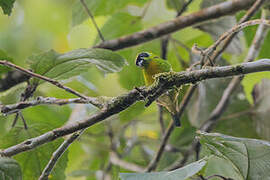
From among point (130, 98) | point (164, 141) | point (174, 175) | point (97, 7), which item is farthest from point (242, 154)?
point (97, 7)

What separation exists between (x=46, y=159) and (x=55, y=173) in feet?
0.16

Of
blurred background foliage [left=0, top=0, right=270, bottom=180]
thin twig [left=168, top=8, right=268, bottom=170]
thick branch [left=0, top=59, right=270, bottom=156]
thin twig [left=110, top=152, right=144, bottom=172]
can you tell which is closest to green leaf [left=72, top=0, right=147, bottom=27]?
blurred background foliage [left=0, top=0, right=270, bottom=180]

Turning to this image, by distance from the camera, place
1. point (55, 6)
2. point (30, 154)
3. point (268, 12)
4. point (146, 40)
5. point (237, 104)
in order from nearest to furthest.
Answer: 1. point (30, 154)
2. point (146, 40)
3. point (268, 12)
4. point (237, 104)
5. point (55, 6)

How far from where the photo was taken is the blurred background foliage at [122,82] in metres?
1.65

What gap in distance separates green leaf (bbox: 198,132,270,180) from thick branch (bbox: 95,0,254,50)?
0.68 m

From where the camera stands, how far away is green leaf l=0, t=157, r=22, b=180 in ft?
2.53

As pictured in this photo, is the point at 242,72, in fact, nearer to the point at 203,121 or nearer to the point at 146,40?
the point at 146,40

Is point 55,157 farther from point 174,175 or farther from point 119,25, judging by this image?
point 119,25

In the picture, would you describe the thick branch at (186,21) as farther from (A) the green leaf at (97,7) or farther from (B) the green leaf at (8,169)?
(B) the green leaf at (8,169)

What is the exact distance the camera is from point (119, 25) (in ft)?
5.52

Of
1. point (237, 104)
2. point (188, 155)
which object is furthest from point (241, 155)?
point (237, 104)

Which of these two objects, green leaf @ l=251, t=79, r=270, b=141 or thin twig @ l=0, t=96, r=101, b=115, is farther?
green leaf @ l=251, t=79, r=270, b=141

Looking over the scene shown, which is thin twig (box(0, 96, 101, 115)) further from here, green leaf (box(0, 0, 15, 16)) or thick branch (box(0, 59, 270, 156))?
green leaf (box(0, 0, 15, 16))

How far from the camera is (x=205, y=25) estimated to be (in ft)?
5.36
